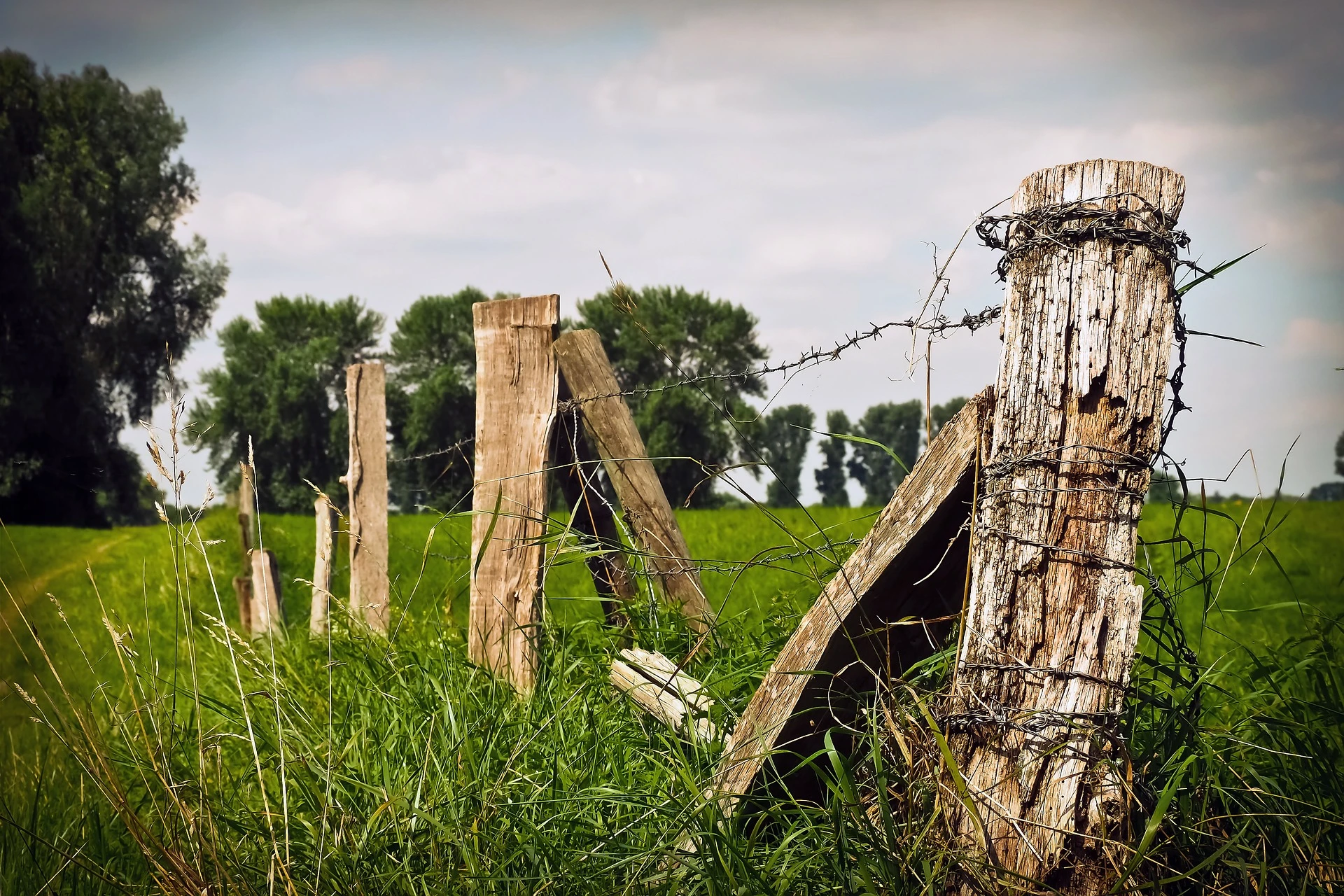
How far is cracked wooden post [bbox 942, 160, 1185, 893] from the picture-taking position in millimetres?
2084

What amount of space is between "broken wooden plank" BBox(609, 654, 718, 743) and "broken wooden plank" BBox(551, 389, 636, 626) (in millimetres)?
780

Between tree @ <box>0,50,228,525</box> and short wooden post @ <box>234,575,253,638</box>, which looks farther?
tree @ <box>0,50,228,525</box>

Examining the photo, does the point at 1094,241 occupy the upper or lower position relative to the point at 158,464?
upper

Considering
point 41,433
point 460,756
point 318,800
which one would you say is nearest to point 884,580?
point 460,756

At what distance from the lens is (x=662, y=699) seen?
3.07 m

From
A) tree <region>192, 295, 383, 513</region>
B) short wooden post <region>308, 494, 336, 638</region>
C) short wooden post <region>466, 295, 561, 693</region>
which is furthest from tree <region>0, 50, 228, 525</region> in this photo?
short wooden post <region>466, 295, 561, 693</region>

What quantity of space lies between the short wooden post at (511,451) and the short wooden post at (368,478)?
173 cm

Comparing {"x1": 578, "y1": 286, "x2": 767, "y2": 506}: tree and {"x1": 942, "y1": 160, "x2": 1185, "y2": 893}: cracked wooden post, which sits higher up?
{"x1": 578, "y1": 286, "x2": 767, "y2": 506}: tree

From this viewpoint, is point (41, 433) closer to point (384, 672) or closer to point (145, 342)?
point (145, 342)

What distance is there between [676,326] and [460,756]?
40.8 m

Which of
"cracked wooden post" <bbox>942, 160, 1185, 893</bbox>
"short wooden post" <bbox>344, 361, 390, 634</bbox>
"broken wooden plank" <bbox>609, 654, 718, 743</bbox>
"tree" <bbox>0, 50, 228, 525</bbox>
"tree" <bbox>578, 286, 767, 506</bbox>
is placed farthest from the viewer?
"tree" <bbox>578, 286, 767, 506</bbox>

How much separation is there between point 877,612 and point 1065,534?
585 mm

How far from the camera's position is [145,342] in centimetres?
3453

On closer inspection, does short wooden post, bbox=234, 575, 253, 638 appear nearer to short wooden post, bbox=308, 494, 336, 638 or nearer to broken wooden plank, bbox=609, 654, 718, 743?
short wooden post, bbox=308, 494, 336, 638
